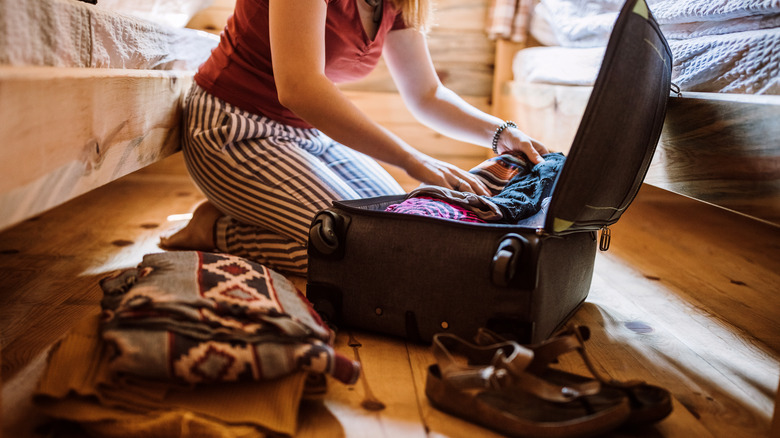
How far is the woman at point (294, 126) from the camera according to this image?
1.07 m

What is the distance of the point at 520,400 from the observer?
0.72m

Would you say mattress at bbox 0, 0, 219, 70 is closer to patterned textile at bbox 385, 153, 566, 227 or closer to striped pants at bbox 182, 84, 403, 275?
striped pants at bbox 182, 84, 403, 275

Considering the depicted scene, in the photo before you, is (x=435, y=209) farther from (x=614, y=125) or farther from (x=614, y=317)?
(x=614, y=317)

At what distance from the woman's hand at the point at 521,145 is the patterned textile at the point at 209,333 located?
0.60m

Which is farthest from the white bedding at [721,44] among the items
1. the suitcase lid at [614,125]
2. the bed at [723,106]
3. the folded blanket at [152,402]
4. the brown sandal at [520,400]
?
the folded blanket at [152,402]

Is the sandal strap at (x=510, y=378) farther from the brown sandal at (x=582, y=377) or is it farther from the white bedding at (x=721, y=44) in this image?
the white bedding at (x=721, y=44)

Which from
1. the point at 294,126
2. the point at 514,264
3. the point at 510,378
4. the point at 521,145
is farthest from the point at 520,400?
the point at 294,126

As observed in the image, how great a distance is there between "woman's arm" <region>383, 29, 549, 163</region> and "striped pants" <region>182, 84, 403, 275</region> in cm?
28

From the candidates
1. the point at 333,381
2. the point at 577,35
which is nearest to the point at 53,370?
the point at 333,381

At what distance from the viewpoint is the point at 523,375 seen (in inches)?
27.6

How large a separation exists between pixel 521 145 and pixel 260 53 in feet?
1.85

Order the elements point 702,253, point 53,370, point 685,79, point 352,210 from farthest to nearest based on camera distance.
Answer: point 702,253 < point 685,79 < point 352,210 < point 53,370

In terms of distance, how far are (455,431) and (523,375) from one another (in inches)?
3.9

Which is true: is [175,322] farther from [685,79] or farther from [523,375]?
[685,79]
